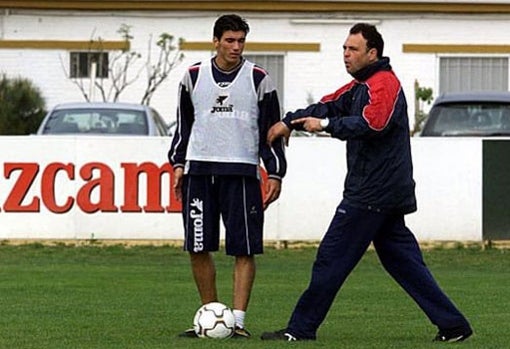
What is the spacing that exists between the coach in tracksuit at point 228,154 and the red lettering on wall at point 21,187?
9.74 metres

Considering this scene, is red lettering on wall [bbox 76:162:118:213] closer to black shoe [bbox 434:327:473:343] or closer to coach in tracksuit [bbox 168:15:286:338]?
coach in tracksuit [bbox 168:15:286:338]

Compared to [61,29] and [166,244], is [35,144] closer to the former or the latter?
[166,244]

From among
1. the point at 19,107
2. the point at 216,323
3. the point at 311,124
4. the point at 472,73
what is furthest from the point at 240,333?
the point at 472,73

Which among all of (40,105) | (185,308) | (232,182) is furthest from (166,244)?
(40,105)

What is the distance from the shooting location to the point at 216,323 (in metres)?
9.94

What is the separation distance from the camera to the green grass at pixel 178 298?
33.0 feet

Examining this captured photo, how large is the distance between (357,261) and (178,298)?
3815 millimetres

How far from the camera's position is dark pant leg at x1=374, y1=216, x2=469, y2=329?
32.1 ft

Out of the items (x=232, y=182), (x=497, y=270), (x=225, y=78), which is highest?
(x=225, y=78)

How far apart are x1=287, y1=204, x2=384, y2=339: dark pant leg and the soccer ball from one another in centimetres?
50

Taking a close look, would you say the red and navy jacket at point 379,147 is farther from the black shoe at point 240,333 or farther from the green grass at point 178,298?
the black shoe at point 240,333

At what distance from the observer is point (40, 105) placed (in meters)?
31.4

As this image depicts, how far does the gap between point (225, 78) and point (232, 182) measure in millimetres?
642

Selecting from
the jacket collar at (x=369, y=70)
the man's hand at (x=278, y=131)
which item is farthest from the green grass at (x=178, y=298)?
the jacket collar at (x=369, y=70)
